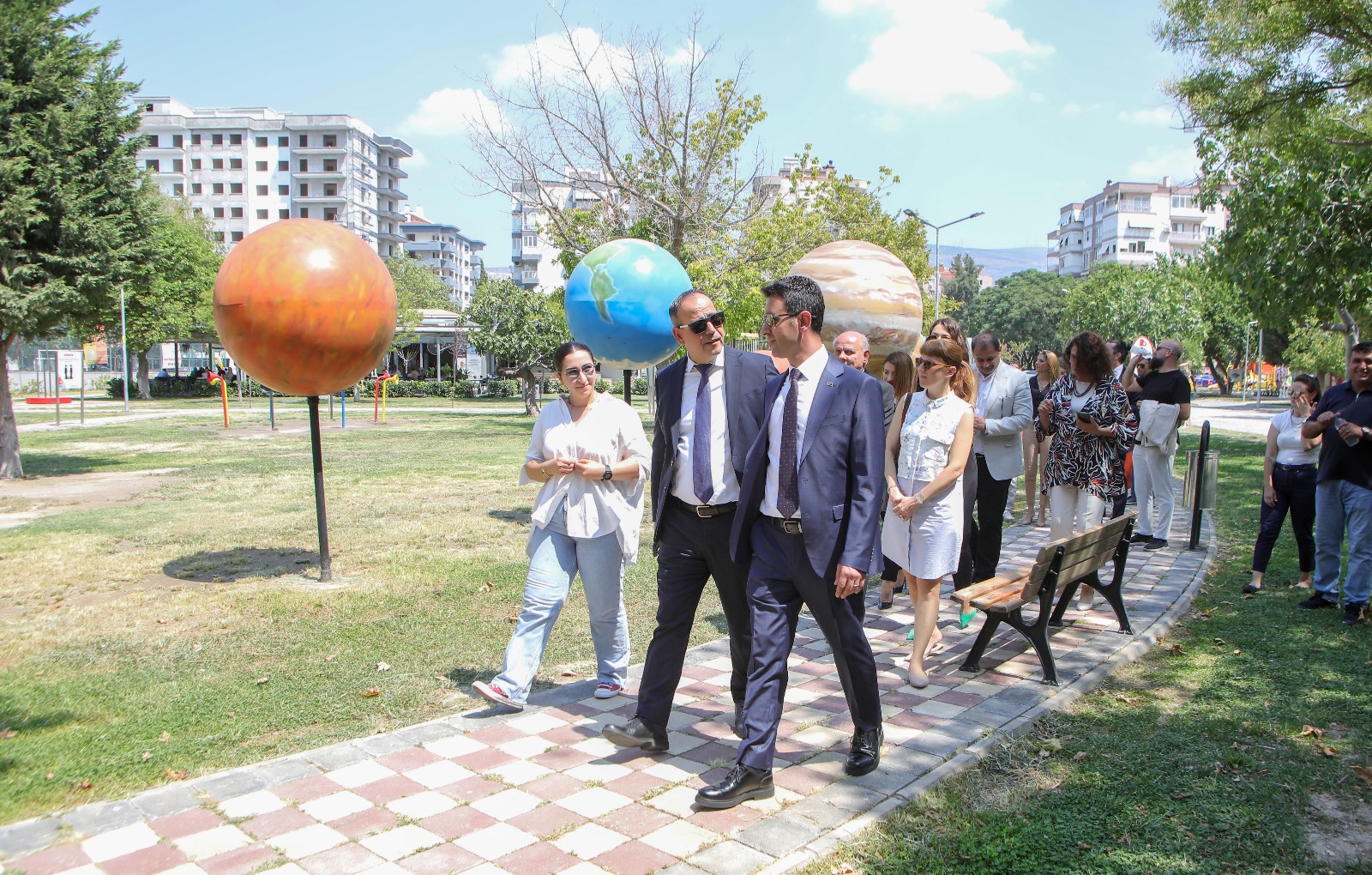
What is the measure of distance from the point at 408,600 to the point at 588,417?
316cm

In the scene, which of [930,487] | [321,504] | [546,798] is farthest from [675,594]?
[321,504]

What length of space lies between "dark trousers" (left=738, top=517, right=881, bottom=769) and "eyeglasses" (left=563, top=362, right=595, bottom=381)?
59.8 inches

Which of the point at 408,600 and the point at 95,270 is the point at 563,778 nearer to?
the point at 408,600

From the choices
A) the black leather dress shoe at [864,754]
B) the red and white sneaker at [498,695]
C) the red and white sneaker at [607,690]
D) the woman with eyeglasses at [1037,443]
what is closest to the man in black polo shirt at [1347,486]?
the woman with eyeglasses at [1037,443]

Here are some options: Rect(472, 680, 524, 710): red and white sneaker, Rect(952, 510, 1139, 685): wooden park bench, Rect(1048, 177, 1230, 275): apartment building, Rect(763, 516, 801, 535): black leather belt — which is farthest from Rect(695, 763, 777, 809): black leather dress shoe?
Rect(1048, 177, 1230, 275): apartment building

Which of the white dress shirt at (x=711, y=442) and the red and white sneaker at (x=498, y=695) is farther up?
the white dress shirt at (x=711, y=442)

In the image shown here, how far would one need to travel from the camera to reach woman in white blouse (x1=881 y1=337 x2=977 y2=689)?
18.4ft

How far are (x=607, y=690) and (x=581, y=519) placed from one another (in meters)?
A: 1.01

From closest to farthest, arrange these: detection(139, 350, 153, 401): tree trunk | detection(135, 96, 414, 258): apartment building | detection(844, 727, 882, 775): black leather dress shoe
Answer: detection(844, 727, 882, 775): black leather dress shoe < detection(139, 350, 153, 401): tree trunk < detection(135, 96, 414, 258): apartment building

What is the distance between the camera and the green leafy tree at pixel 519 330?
33969 mm

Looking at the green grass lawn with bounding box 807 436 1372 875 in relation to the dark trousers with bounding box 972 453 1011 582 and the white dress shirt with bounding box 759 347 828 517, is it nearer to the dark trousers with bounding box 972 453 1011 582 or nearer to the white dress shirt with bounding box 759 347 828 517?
the dark trousers with bounding box 972 453 1011 582

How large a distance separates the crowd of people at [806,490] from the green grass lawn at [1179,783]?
2.04ft

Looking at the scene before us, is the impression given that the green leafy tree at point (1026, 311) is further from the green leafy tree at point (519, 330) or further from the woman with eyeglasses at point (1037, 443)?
the woman with eyeglasses at point (1037, 443)

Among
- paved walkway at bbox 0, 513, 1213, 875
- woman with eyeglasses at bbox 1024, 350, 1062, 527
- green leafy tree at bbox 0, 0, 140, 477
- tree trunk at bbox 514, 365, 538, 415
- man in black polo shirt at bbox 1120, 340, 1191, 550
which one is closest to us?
paved walkway at bbox 0, 513, 1213, 875
